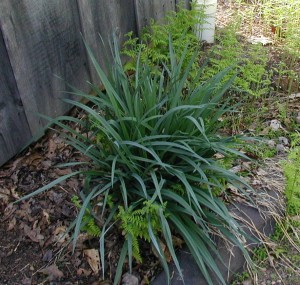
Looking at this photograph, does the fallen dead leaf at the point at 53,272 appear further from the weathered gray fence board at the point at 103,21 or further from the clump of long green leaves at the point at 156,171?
the weathered gray fence board at the point at 103,21

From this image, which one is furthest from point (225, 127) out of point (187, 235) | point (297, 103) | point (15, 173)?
point (15, 173)

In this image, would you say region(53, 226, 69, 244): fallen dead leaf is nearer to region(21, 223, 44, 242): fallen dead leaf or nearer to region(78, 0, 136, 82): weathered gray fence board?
region(21, 223, 44, 242): fallen dead leaf

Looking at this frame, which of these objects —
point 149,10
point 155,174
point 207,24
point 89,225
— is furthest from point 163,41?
point 89,225

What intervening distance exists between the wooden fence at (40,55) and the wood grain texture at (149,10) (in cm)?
31

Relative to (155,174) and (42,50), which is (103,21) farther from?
(155,174)

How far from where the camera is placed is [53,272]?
2215 mm

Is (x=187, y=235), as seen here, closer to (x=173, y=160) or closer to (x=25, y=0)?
(x=173, y=160)

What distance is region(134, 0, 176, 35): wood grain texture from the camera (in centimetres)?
345

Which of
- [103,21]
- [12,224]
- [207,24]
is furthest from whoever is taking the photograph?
[207,24]

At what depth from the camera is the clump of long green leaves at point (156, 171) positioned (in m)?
2.12

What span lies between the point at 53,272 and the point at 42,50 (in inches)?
49.3

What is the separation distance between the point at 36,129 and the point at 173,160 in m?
0.95

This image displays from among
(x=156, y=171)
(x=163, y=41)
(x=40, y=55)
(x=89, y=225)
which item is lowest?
(x=89, y=225)

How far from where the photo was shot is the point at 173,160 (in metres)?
2.33
